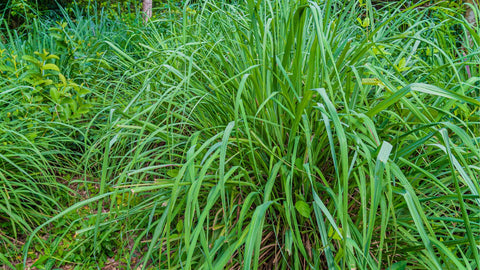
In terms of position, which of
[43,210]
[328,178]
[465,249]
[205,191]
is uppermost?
[328,178]

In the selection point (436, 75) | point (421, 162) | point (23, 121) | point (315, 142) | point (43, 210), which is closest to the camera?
point (315, 142)

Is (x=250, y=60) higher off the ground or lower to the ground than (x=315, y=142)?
higher

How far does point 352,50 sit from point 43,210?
5.99ft

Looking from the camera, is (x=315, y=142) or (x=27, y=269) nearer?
(x=315, y=142)

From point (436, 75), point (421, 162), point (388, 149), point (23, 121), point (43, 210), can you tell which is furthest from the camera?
point (23, 121)

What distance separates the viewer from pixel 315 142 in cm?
147

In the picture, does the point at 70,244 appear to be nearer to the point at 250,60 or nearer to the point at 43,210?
the point at 43,210

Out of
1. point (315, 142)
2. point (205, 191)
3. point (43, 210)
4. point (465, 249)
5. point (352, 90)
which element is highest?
point (352, 90)

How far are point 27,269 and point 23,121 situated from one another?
88cm

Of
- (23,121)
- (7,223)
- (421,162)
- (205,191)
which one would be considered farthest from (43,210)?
(421,162)

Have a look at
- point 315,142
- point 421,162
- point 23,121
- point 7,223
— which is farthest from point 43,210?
point 421,162

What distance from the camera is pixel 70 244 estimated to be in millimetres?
1908

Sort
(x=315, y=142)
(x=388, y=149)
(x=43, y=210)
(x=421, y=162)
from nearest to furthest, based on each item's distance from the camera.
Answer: (x=388, y=149) → (x=315, y=142) → (x=421, y=162) → (x=43, y=210)

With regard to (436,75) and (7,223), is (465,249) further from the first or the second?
(7,223)
